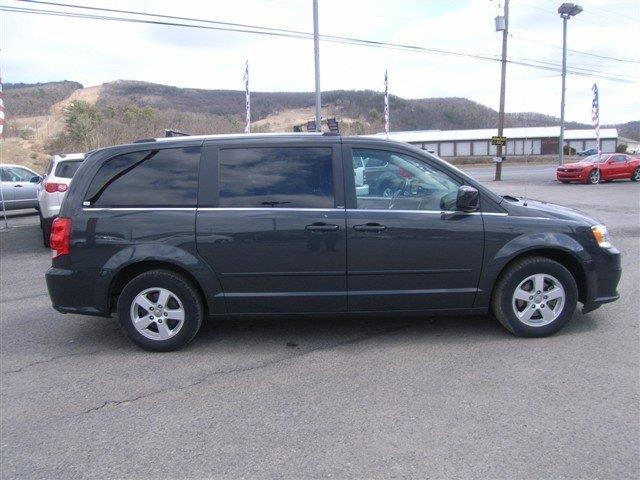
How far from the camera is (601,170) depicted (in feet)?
87.5

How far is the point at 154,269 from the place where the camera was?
4.76 meters

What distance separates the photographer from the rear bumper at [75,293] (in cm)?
471

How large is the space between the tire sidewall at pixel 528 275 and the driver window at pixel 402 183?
874mm

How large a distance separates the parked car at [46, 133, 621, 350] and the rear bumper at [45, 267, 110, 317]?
0.01 m

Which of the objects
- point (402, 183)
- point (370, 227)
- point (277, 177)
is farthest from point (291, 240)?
point (402, 183)

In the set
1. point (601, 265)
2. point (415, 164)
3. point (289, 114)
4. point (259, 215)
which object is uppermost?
point (289, 114)

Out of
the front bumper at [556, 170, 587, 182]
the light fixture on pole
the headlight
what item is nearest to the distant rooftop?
the light fixture on pole

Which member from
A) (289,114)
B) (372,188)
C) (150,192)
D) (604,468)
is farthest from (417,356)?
(289,114)

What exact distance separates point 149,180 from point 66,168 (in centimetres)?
667

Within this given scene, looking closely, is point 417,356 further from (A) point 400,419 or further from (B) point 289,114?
(B) point 289,114

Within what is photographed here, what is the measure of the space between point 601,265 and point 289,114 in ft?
294

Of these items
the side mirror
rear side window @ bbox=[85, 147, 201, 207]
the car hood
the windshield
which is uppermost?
the windshield

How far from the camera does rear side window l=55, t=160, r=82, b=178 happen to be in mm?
10383

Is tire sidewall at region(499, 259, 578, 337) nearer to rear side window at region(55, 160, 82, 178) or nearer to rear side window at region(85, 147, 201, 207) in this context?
rear side window at region(85, 147, 201, 207)
